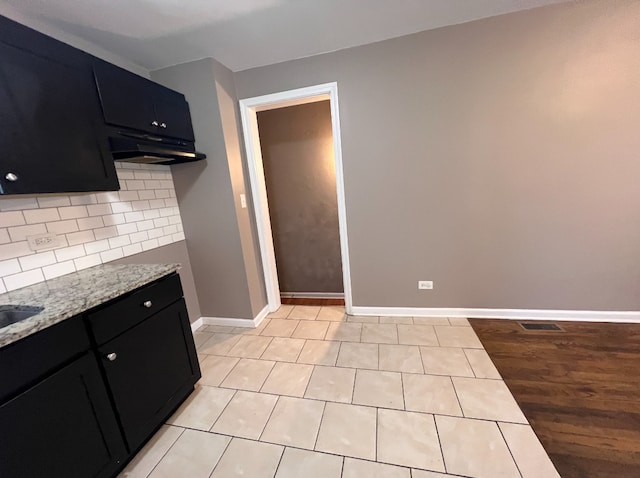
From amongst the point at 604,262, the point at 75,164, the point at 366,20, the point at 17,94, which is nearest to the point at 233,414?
the point at 75,164

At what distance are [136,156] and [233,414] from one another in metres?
1.85

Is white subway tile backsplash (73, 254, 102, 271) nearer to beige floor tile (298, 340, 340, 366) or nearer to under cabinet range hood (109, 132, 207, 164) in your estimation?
under cabinet range hood (109, 132, 207, 164)

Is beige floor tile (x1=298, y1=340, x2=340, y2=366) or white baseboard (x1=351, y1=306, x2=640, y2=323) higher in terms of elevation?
white baseboard (x1=351, y1=306, x2=640, y2=323)

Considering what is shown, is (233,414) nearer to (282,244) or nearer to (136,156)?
(136,156)

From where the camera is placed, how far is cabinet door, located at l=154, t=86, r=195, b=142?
1.94 m

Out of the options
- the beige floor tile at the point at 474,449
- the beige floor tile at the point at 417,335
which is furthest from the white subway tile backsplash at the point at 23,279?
the beige floor tile at the point at 417,335

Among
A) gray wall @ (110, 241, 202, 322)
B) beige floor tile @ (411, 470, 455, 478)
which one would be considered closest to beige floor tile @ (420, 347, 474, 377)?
beige floor tile @ (411, 470, 455, 478)

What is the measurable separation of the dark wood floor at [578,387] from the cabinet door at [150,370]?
2063 millimetres

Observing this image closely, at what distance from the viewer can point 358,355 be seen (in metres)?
2.06

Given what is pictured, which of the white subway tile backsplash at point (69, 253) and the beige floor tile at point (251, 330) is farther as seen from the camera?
the beige floor tile at point (251, 330)

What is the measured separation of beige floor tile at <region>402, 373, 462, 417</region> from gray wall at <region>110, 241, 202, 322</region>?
194cm

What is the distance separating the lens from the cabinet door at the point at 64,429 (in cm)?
91

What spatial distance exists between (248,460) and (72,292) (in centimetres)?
125

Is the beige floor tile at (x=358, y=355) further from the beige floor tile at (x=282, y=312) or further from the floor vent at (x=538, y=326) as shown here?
the floor vent at (x=538, y=326)
